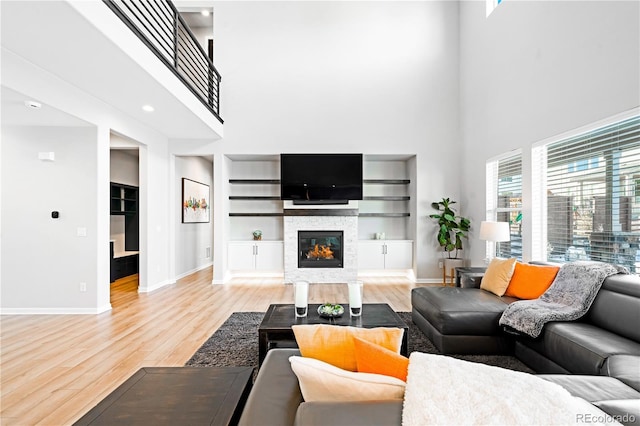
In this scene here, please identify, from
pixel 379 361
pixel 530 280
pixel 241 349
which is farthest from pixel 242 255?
pixel 379 361

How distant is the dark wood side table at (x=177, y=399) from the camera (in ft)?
4.11

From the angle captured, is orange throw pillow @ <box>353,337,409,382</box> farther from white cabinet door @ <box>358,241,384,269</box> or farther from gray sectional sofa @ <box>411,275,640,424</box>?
white cabinet door @ <box>358,241,384,269</box>

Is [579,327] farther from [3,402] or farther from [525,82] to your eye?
[3,402]

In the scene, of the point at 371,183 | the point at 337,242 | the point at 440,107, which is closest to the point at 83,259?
the point at 337,242

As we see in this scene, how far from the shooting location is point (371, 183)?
275 inches

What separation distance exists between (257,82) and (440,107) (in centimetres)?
343

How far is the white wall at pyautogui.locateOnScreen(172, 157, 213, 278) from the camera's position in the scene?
670 cm

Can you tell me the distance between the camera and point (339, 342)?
1285mm

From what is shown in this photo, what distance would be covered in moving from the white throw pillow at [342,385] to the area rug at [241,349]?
6.16ft

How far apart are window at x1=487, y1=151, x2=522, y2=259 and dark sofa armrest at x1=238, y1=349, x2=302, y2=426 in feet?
13.9

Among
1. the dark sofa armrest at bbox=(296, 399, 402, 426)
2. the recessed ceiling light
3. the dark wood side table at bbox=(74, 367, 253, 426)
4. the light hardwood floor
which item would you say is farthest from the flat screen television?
the dark sofa armrest at bbox=(296, 399, 402, 426)

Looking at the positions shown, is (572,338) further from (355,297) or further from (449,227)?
(449,227)

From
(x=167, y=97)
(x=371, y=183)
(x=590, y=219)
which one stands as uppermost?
(x=167, y=97)

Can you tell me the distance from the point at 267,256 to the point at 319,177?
1795 millimetres
